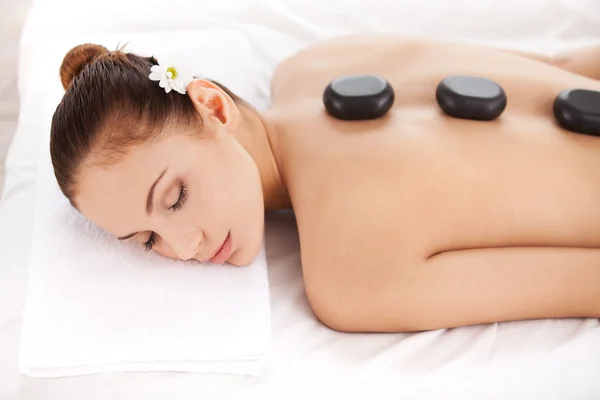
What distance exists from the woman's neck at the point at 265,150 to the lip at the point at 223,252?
182 millimetres

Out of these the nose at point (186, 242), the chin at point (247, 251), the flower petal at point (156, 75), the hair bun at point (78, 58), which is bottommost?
the chin at point (247, 251)

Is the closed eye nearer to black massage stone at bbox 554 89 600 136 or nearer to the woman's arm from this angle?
the woman's arm

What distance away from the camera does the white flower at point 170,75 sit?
3.24 ft

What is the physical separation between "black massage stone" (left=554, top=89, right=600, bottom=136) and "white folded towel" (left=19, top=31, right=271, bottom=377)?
0.60 m

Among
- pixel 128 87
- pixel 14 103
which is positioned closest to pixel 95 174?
pixel 128 87

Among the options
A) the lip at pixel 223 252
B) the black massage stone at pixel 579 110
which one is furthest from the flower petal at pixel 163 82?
the black massage stone at pixel 579 110

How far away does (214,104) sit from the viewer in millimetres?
1076

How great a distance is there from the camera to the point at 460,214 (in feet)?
3.46

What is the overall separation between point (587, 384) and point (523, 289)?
0.17m

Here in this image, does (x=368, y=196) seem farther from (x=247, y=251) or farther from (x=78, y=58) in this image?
(x=78, y=58)

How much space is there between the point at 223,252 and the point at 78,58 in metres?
0.42

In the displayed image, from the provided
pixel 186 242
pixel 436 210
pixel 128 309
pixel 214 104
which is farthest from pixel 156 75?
pixel 436 210

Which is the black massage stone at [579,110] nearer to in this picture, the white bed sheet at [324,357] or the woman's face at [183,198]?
the white bed sheet at [324,357]

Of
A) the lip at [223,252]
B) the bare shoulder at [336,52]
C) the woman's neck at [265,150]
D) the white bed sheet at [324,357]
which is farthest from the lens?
the bare shoulder at [336,52]
